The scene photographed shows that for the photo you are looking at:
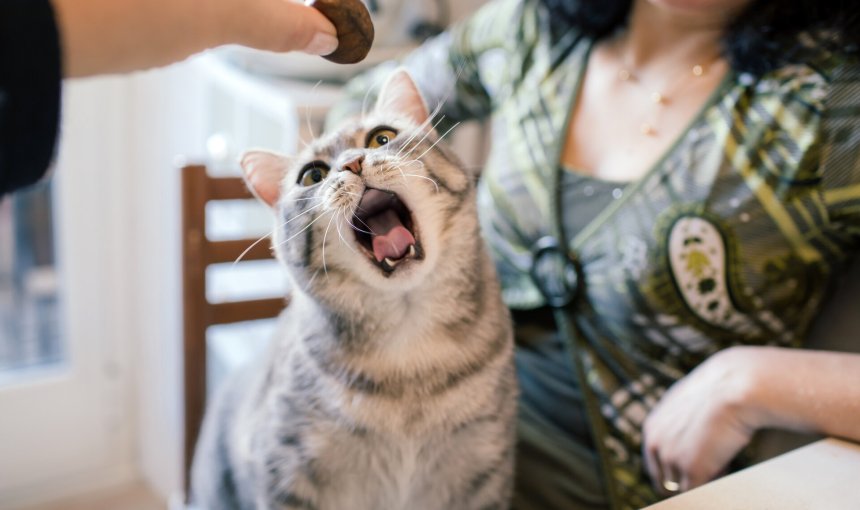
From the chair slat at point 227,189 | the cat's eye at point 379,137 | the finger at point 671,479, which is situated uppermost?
the cat's eye at point 379,137

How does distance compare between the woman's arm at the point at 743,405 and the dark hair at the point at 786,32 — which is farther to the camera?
the dark hair at the point at 786,32

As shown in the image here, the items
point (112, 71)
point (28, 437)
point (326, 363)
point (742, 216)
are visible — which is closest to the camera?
point (112, 71)

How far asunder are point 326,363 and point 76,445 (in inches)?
61.8

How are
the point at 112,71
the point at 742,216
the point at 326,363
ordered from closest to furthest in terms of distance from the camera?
the point at 112,71
the point at 326,363
the point at 742,216

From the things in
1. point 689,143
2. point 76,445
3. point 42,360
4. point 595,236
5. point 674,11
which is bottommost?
point 76,445

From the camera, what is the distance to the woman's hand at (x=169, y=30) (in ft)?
1.29

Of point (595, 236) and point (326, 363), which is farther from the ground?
point (595, 236)

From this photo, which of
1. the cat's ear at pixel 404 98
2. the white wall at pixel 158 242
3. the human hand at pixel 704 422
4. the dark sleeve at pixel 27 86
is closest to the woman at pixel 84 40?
the dark sleeve at pixel 27 86

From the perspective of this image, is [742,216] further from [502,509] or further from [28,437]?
[28,437]

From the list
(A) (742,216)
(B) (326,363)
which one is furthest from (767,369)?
(B) (326,363)

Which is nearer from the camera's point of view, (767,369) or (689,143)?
(767,369)

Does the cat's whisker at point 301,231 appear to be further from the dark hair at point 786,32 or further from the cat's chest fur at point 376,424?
the dark hair at point 786,32

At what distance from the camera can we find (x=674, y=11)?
90 centimetres

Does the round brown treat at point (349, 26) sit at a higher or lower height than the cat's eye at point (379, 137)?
higher
